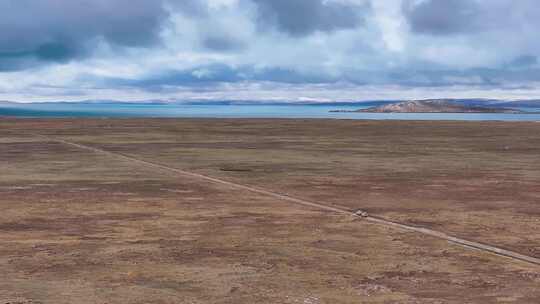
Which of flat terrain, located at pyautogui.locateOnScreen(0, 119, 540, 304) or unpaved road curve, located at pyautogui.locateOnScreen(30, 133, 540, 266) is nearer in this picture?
flat terrain, located at pyautogui.locateOnScreen(0, 119, 540, 304)

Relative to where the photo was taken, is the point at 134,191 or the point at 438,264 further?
the point at 134,191

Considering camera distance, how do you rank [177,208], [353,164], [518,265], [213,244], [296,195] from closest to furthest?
[518,265] < [213,244] < [177,208] < [296,195] < [353,164]

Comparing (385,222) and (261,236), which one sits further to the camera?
(385,222)

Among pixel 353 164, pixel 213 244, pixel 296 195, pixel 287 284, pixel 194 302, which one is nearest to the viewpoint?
pixel 194 302

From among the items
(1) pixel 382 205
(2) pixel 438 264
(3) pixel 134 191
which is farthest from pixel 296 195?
(2) pixel 438 264

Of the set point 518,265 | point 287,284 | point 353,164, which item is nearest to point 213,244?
point 287,284

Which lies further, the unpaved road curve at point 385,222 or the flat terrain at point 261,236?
the unpaved road curve at point 385,222

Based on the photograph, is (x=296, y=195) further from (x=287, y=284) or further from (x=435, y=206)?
(x=287, y=284)
